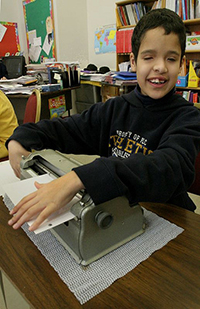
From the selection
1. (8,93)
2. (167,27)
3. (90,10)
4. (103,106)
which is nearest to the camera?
(167,27)

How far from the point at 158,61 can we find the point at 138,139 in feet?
0.90

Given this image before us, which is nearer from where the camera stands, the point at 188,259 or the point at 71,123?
the point at 188,259

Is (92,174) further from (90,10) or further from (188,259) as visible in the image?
(90,10)

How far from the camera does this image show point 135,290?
471 mm

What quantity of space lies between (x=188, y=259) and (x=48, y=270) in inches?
11.8

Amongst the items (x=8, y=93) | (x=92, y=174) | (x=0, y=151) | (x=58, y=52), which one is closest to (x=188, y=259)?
(x=92, y=174)

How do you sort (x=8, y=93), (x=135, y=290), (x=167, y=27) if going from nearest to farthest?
(x=135, y=290) → (x=167, y=27) → (x=8, y=93)

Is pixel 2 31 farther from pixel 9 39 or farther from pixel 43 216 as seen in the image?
pixel 43 216

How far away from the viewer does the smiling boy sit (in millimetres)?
517

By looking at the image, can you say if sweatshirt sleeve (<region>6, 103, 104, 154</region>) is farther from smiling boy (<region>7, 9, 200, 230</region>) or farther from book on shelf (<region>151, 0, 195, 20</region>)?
book on shelf (<region>151, 0, 195, 20</region>)

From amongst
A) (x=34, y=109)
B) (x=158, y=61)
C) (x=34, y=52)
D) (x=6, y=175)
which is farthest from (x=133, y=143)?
(x=34, y=52)

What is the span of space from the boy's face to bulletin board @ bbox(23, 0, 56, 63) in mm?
3500

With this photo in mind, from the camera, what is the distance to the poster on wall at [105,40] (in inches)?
143

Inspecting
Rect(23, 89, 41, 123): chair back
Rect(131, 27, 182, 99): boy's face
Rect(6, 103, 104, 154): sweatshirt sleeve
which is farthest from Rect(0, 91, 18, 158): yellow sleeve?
Rect(131, 27, 182, 99): boy's face
